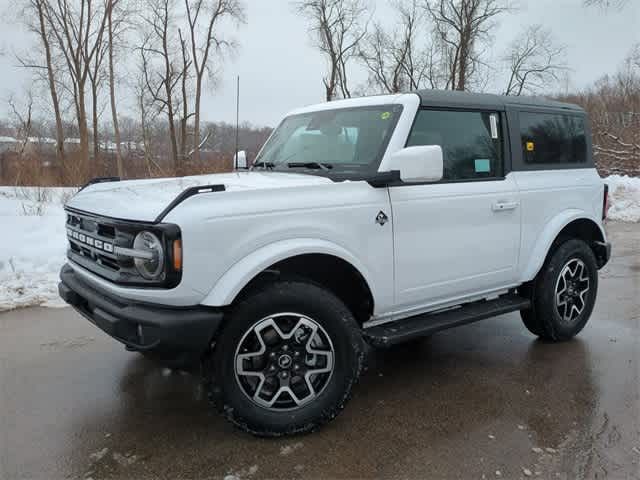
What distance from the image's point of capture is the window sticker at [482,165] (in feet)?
12.7

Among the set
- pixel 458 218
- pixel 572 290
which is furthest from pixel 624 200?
pixel 458 218

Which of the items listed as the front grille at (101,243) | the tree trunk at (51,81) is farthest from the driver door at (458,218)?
the tree trunk at (51,81)

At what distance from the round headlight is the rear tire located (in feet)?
10.2

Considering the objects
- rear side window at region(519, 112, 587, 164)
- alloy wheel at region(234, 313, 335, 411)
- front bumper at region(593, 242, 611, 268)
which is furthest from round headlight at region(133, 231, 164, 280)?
front bumper at region(593, 242, 611, 268)

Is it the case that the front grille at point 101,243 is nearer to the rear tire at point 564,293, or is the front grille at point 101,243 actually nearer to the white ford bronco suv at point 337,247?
the white ford bronco suv at point 337,247

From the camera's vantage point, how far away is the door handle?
Result: 12.6 feet

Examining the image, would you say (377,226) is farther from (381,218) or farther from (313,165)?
(313,165)

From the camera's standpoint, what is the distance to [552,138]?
4426 millimetres

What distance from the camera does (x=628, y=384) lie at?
3.65 metres

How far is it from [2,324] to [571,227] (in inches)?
208

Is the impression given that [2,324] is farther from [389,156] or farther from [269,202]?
[389,156]

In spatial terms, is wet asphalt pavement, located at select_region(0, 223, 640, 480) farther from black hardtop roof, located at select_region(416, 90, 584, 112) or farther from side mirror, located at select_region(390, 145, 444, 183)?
black hardtop roof, located at select_region(416, 90, 584, 112)

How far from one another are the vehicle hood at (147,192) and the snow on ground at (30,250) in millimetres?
2701

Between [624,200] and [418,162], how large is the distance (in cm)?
1326
